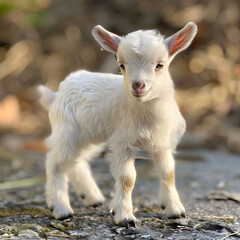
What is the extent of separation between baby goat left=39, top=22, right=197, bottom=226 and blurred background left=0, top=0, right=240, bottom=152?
394cm

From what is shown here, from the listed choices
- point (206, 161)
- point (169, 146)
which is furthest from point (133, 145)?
point (206, 161)

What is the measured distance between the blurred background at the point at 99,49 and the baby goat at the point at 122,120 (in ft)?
12.9

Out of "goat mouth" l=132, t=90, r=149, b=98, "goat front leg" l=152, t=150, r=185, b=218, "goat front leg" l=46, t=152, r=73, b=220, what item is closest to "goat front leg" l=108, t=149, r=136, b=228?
"goat front leg" l=152, t=150, r=185, b=218

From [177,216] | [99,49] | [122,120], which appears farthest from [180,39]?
[99,49]

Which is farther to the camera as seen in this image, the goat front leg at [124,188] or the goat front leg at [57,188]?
the goat front leg at [57,188]

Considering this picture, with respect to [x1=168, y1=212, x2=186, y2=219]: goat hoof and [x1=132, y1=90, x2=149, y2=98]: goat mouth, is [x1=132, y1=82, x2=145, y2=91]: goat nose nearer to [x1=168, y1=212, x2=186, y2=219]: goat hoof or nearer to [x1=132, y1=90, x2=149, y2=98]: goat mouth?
[x1=132, y1=90, x2=149, y2=98]: goat mouth

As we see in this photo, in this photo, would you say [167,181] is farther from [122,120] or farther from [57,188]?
[57,188]

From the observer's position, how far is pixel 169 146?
3453 mm

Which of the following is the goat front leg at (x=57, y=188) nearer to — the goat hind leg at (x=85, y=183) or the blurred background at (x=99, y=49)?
the goat hind leg at (x=85, y=183)

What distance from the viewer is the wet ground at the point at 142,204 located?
3.21 m

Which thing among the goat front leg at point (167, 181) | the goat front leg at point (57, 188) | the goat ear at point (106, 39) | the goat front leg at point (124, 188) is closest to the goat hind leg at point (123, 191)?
the goat front leg at point (124, 188)

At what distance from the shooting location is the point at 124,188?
3357mm

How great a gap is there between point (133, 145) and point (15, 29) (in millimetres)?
6213

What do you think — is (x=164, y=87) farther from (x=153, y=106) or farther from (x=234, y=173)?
(x=234, y=173)
